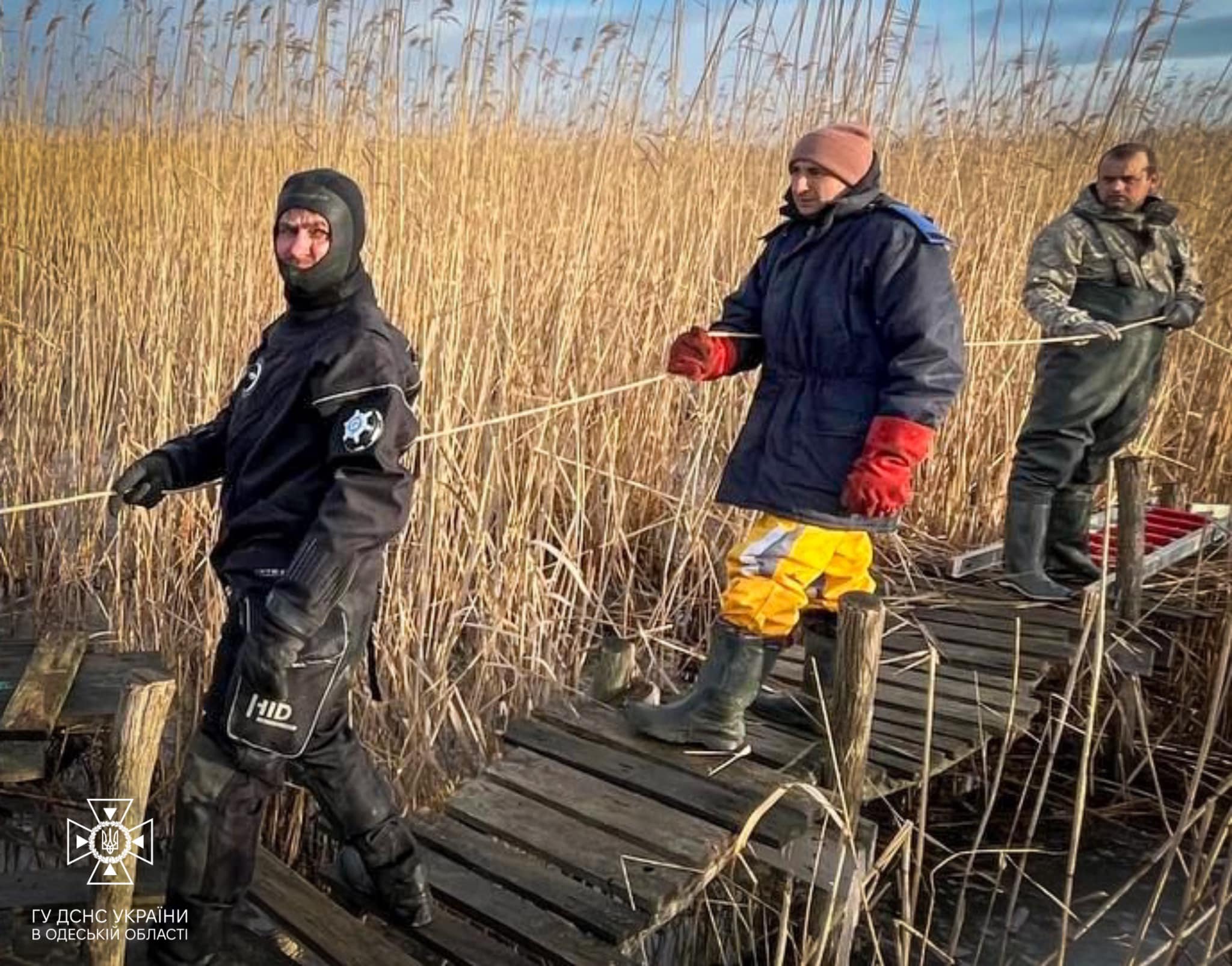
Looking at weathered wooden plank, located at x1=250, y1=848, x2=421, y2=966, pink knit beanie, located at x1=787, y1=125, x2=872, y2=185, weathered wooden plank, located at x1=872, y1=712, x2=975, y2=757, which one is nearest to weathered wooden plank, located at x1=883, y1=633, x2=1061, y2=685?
weathered wooden plank, located at x1=872, y1=712, x2=975, y2=757

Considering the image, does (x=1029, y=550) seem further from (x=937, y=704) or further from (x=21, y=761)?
(x=21, y=761)

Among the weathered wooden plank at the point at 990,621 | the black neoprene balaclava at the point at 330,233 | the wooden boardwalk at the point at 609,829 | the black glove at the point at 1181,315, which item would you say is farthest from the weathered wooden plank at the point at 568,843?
the black glove at the point at 1181,315

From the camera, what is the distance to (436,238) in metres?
2.76

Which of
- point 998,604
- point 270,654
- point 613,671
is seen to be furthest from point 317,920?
point 998,604

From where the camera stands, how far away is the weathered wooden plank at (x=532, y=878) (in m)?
1.70

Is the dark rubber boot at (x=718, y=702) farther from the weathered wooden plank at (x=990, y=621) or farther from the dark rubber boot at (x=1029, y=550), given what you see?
the dark rubber boot at (x=1029, y=550)

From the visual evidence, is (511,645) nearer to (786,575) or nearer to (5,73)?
(786,575)

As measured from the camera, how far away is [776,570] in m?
1.99

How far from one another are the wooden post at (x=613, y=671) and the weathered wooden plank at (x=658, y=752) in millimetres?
45

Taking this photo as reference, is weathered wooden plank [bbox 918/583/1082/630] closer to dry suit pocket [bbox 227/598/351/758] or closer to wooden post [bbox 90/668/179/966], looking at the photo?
dry suit pocket [bbox 227/598/351/758]

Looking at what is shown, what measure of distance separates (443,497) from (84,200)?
1.67 m

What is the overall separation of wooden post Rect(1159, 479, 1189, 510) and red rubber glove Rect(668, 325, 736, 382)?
246 centimetres

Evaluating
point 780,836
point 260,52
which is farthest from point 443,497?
point 260,52

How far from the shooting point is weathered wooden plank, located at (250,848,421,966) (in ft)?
5.22
